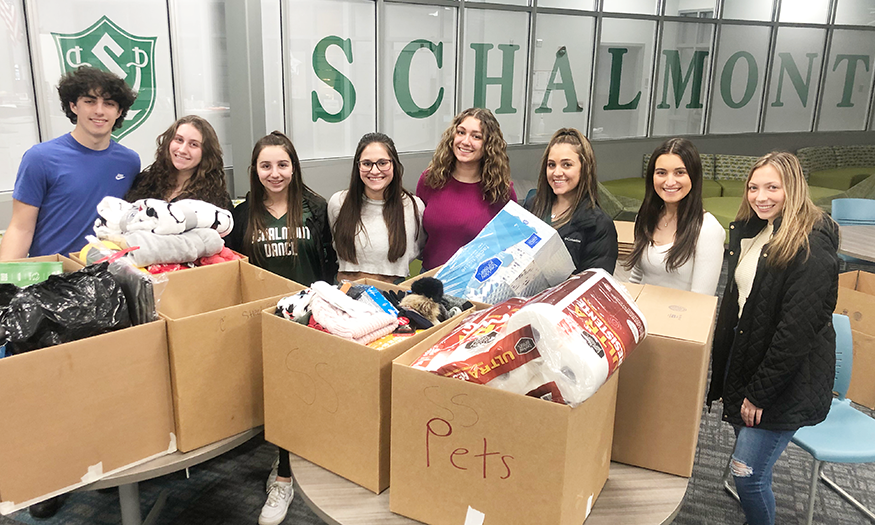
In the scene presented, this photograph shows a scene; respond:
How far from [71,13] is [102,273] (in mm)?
3609

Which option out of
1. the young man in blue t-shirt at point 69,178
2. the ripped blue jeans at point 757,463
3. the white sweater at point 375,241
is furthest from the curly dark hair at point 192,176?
the ripped blue jeans at point 757,463

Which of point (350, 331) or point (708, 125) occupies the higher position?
point (708, 125)

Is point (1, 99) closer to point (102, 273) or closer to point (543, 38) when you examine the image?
point (102, 273)

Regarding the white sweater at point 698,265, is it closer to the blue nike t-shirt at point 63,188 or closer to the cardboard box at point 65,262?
the cardboard box at point 65,262

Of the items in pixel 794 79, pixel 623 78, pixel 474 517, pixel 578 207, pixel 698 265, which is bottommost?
pixel 474 517

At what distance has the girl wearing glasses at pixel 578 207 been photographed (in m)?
2.02

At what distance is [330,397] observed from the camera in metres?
1.22

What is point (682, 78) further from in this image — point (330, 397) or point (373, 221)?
point (330, 397)

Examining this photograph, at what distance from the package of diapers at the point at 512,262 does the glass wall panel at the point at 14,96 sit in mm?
3666

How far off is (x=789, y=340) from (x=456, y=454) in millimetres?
1178

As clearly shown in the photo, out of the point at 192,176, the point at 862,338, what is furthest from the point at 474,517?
the point at 862,338

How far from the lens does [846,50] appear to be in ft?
27.1

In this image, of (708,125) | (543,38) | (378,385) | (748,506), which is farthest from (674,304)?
(708,125)

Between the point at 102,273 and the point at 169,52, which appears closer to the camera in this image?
the point at 102,273
